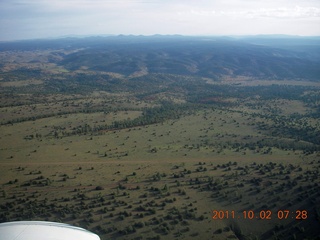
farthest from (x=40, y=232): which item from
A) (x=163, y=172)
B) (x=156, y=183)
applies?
(x=163, y=172)

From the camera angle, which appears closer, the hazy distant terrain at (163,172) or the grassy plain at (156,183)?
the grassy plain at (156,183)

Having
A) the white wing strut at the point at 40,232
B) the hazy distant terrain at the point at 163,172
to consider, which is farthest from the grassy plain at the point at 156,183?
the white wing strut at the point at 40,232

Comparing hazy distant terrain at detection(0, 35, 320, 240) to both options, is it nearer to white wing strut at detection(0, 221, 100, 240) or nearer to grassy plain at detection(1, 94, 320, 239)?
grassy plain at detection(1, 94, 320, 239)

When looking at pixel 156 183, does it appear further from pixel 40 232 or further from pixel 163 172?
pixel 40 232

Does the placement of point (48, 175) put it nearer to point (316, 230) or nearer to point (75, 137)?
point (75, 137)

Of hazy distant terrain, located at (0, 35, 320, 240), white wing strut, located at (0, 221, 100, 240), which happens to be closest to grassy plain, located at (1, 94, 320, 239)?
hazy distant terrain, located at (0, 35, 320, 240)

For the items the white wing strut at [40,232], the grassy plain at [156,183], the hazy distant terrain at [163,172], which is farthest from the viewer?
the hazy distant terrain at [163,172]

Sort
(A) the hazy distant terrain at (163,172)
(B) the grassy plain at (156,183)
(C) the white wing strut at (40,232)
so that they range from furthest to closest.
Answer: (A) the hazy distant terrain at (163,172)
(B) the grassy plain at (156,183)
(C) the white wing strut at (40,232)

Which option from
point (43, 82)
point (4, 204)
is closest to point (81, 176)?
point (4, 204)

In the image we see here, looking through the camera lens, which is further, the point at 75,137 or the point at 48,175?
the point at 75,137

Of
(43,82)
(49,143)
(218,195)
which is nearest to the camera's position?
(218,195)

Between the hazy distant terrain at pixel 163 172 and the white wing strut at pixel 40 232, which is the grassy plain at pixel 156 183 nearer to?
the hazy distant terrain at pixel 163 172
